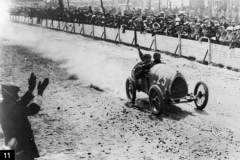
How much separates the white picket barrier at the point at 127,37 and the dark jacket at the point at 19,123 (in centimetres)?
1776

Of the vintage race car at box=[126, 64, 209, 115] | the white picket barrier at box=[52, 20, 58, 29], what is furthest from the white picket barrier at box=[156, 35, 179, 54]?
the white picket barrier at box=[52, 20, 58, 29]

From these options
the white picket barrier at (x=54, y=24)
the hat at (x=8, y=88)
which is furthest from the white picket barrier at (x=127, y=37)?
the hat at (x=8, y=88)

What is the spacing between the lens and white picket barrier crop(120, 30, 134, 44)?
21883 millimetres

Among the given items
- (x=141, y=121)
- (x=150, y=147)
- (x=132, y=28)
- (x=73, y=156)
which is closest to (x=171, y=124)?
(x=141, y=121)

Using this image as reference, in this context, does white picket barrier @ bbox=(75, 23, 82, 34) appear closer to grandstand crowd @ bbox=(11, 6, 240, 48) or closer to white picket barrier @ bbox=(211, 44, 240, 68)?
grandstand crowd @ bbox=(11, 6, 240, 48)

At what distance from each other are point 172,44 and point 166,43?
0.55 meters

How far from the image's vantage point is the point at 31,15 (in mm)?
41844

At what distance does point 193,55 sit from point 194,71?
248cm

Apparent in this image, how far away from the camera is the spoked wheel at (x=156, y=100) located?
8133 mm

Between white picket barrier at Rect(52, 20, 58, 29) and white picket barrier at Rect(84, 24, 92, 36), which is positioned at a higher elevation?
white picket barrier at Rect(52, 20, 58, 29)

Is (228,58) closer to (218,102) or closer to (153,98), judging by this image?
(218,102)

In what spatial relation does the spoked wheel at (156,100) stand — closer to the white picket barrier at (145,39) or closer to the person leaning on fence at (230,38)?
the person leaning on fence at (230,38)

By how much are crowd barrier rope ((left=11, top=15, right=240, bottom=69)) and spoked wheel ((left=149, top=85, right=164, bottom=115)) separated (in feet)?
21.9

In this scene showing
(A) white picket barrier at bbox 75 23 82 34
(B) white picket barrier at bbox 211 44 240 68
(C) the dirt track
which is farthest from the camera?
(A) white picket barrier at bbox 75 23 82 34
